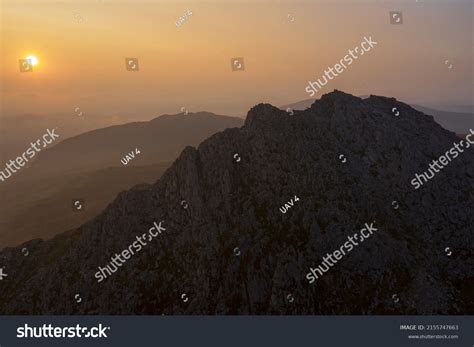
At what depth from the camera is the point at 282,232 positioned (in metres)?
57.8

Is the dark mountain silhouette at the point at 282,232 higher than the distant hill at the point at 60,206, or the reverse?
the distant hill at the point at 60,206

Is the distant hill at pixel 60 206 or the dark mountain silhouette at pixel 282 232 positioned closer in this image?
the dark mountain silhouette at pixel 282 232

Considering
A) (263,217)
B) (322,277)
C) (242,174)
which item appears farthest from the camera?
(242,174)

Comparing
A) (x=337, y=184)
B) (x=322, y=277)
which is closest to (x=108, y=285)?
(x=322, y=277)

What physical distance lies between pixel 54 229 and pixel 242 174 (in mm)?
→ 95757

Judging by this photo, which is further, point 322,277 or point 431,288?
point 322,277

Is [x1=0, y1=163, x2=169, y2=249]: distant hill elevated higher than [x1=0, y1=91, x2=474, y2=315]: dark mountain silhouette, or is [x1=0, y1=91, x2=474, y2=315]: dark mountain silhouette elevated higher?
[x1=0, y1=163, x2=169, y2=249]: distant hill

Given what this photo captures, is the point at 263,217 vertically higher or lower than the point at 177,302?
higher

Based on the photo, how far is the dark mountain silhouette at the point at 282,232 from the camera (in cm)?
5391

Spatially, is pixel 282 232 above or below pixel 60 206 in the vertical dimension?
below

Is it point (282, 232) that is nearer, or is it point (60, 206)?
point (282, 232)

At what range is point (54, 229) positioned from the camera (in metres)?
138

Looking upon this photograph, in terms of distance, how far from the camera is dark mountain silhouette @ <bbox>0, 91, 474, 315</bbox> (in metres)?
53.9
